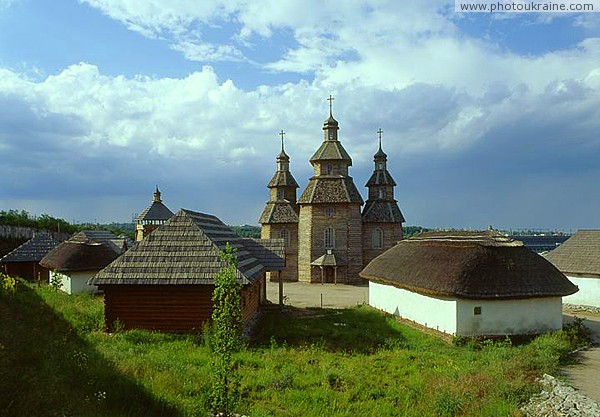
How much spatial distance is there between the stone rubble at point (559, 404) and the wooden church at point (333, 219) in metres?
27.0

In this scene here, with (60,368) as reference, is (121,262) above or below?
above

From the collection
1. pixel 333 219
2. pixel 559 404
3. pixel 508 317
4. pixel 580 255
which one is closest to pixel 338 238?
pixel 333 219

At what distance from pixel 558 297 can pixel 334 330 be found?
7929mm

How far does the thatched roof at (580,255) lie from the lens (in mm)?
24688

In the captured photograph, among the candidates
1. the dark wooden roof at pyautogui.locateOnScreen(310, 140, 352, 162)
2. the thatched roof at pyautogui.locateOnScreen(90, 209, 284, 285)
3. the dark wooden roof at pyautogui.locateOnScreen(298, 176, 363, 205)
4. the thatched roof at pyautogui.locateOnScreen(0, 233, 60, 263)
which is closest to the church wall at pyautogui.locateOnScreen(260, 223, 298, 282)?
the dark wooden roof at pyautogui.locateOnScreen(298, 176, 363, 205)

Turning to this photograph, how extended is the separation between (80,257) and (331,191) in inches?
771

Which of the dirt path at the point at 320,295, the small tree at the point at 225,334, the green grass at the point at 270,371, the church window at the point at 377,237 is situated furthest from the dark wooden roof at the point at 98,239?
the small tree at the point at 225,334

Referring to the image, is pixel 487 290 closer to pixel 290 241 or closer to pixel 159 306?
pixel 159 306

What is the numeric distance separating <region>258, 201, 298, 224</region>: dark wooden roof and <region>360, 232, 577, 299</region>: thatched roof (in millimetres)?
21381

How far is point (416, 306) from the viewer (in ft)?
62.6

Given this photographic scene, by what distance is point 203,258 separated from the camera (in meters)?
15.8

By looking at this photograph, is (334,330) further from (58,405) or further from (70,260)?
(70,260)

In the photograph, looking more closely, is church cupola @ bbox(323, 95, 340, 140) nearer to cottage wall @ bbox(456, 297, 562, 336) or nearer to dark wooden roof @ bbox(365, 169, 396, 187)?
dark wooden roof @ bbox(365, 169, 396, 187)

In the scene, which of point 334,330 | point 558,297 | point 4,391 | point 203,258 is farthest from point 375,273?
point 4,391
